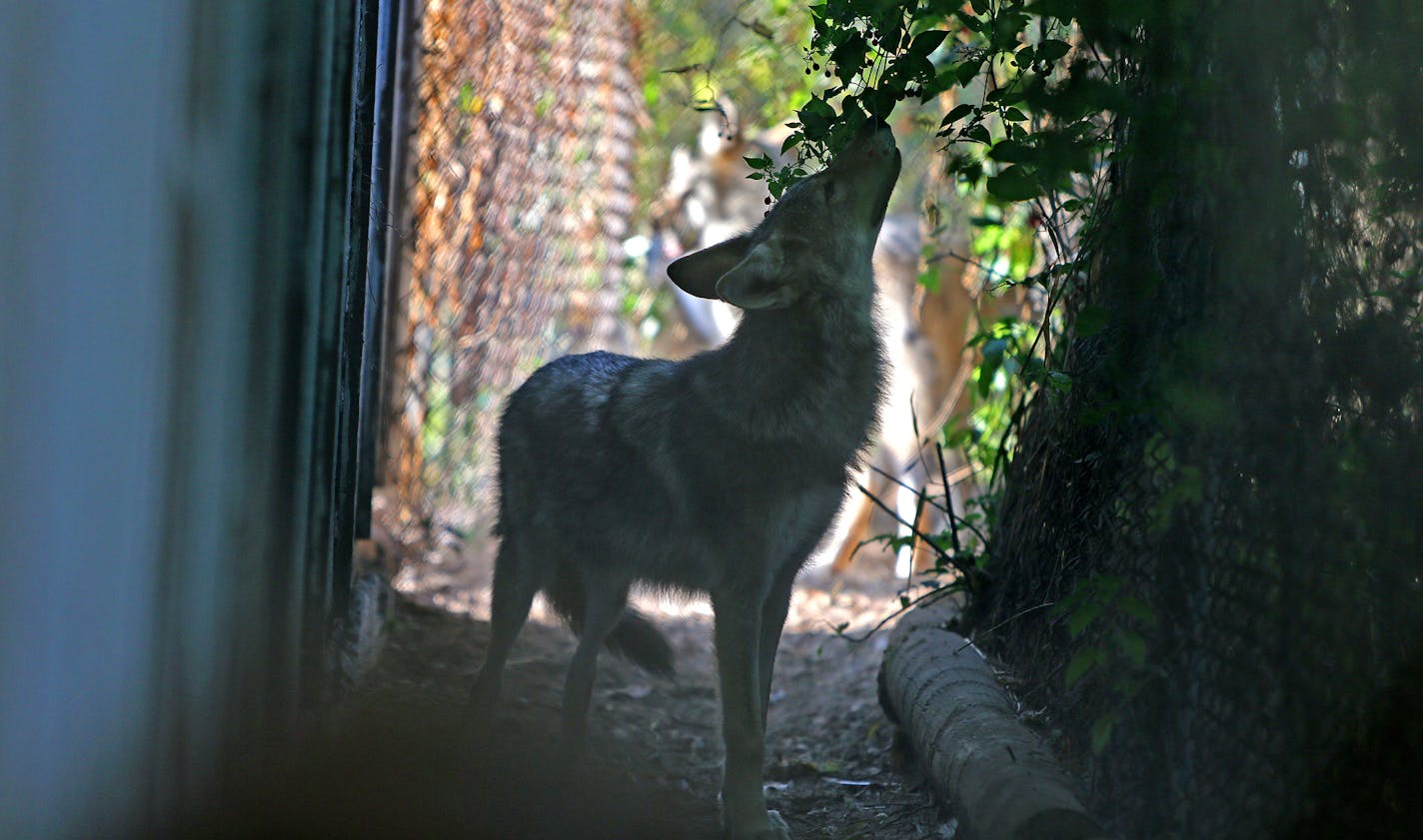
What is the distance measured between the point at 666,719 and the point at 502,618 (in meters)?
1.07

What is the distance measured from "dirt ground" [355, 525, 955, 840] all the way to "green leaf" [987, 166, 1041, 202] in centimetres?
195

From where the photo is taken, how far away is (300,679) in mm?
3621

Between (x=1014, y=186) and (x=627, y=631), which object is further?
(x=627, y=631)

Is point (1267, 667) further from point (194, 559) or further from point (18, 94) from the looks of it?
point (18, 94)

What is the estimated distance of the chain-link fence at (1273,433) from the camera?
96.5 inches

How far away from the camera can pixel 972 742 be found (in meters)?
3.22

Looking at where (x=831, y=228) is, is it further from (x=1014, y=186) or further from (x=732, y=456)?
(x=1014, y=186)

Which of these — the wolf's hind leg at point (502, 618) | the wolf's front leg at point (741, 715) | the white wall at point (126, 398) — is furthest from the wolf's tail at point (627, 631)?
the white wall at point (126, 398)

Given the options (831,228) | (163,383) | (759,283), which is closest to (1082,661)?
(759,283)

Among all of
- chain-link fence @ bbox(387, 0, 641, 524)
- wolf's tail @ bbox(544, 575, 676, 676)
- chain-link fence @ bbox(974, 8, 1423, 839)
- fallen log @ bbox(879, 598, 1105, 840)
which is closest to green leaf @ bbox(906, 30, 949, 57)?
chain-link fence @ bbox(974, 8, 1423, 839)

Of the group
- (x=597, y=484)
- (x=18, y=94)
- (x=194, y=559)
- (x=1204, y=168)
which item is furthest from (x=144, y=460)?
(x=1204, y=168)

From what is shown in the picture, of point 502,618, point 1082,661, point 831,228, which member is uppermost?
point 831,228

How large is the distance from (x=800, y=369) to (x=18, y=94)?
2.24 m

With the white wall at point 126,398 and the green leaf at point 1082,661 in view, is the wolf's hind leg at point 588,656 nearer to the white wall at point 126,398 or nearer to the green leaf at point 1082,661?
the white wall at point 126,398
